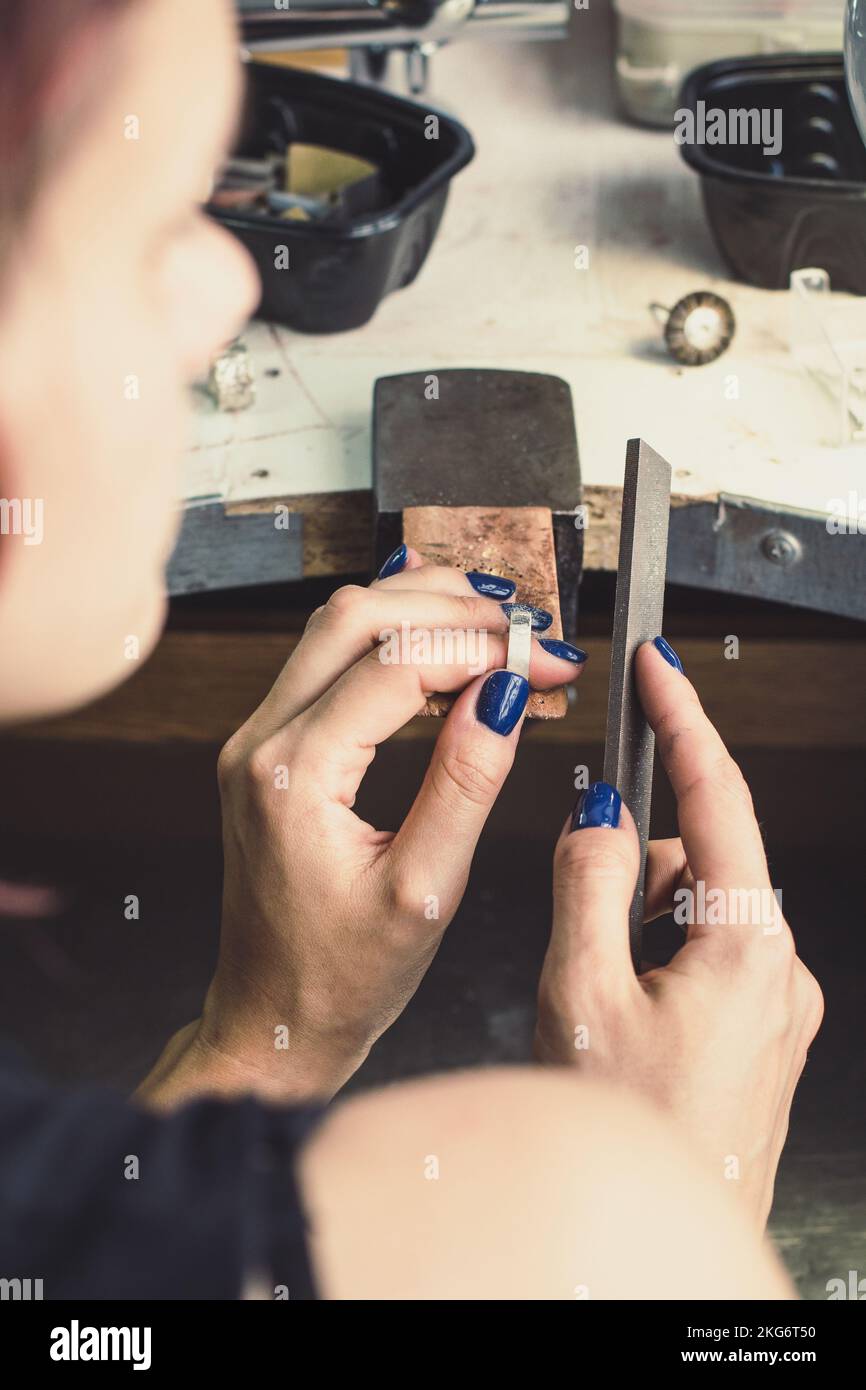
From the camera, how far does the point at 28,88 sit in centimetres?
28

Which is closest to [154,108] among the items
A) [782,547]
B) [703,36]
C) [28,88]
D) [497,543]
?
[28,88]

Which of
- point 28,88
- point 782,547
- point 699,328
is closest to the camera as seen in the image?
point 28,88

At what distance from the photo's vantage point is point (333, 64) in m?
1.50

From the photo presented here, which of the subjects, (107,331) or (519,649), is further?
(519,649)

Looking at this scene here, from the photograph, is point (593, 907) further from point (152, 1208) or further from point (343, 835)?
point (152, 1208)

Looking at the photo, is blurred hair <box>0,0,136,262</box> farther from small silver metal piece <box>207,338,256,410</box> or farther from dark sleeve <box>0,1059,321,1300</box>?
small silver metal piece <box>207,338,256,410</box>

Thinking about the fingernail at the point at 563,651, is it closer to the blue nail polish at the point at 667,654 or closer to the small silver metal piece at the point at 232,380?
the blue nail polish at the point at 667,654

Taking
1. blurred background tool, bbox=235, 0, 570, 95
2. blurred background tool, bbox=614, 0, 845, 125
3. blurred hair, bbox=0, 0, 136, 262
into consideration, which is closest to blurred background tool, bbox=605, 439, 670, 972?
blurred hair, bbox=0, 0, 136, 262

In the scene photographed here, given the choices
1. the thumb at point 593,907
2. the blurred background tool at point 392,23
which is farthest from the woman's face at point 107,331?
the blurred background tool at point 392,23

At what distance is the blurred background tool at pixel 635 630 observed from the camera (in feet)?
2.34

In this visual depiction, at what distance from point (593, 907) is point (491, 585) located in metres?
0.26

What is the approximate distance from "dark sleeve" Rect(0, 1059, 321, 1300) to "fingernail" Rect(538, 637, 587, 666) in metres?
0.47

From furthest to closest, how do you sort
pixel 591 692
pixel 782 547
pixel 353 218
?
pixel 591 692
pixel 353 218
pixel 782 547

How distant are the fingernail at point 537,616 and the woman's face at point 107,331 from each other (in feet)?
1.21
